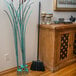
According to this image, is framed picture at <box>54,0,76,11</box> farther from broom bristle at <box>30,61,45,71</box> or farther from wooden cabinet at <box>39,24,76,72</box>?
broom bristle at <box>30,61,45,71</box>

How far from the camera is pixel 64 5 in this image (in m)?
2.52

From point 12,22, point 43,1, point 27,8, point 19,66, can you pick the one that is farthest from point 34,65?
point 43,1

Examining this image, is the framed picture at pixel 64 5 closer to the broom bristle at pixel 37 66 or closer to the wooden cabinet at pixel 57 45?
the wooden cabinet at pixel 57 45

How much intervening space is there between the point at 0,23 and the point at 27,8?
532 millimetres

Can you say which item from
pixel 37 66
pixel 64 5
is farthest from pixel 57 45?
pixel 64 5

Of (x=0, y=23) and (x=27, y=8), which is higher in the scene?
(x=27, y=8)

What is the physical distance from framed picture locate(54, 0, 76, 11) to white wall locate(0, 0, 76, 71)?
0.34ft

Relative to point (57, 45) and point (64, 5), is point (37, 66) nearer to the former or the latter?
point (57, 45)

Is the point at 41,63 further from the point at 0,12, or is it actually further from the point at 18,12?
the point at 0,12

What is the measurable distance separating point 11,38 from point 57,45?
0.78m

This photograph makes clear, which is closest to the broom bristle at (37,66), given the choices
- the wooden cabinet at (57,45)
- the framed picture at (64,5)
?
the wooden cabinet at (57,45)

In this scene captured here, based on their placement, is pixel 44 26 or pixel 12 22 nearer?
pixel 12 22

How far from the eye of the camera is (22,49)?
196 centimetres

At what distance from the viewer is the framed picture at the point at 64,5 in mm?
2383
